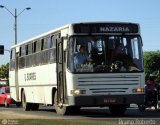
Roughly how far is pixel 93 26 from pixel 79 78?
6.58ft

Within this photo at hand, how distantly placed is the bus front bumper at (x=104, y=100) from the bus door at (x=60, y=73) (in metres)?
0.96

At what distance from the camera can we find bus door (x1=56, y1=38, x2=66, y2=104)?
2162cm

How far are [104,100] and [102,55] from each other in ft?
5.16

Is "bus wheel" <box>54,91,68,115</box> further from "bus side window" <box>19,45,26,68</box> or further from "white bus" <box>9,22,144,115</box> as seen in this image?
"bus side window" <box>19,45,26,68</box>

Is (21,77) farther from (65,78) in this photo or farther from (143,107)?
(65,78)

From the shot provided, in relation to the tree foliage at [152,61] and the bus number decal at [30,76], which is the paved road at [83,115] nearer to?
the bus number decal at [30,76]

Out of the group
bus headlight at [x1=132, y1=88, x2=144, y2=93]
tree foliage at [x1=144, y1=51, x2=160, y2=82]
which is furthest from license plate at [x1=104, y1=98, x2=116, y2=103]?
tree foliage at [x1=144, y1=51, x2=160, y2=82]

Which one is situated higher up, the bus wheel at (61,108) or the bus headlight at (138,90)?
the bus headlight at (138,90)

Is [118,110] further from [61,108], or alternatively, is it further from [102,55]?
[102,55]

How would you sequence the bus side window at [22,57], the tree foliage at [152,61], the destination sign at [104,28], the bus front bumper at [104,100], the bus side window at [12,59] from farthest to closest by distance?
1. the tree foliage at [152,61]
2. the bus side window at [12,59]
3. the bus side window at [22,57]
4. the destination sign at [104,28]
5. the bus front bumper at [104,100]

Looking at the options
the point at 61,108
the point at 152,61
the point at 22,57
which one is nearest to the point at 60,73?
the point at 61,108

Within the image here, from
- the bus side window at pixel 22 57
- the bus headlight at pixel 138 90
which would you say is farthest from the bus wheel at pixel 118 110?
the bus side window at pixel 22 57

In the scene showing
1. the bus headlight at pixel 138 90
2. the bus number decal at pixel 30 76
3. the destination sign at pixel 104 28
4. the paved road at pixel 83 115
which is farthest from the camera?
the bus number decal at pixel 30 76

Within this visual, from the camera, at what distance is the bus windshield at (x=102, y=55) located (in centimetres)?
2062
